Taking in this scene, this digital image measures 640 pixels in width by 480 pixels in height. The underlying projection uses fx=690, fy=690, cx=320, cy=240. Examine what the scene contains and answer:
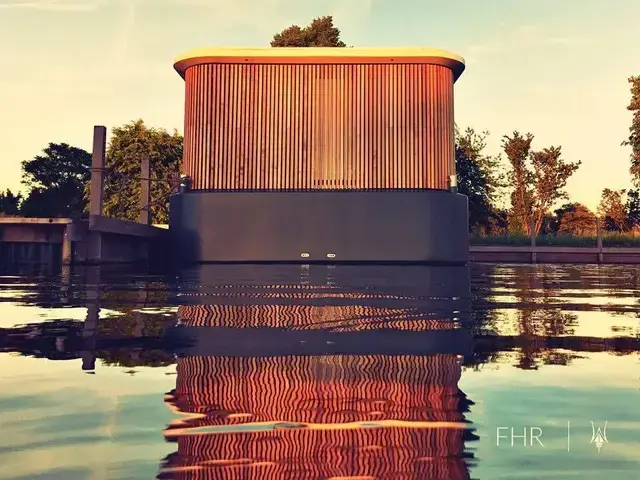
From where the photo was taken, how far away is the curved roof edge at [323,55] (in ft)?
60.8

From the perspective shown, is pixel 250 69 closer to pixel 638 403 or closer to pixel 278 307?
pixel 278 307

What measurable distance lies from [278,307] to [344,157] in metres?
13.2

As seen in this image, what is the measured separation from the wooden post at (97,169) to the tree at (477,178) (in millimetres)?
20337

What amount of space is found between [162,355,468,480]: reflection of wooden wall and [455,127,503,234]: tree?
30070 mm

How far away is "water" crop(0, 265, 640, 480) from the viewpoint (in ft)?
5.47

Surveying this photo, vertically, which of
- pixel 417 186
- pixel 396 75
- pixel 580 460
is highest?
pixel 396 75

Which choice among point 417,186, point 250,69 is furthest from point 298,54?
point 417,186

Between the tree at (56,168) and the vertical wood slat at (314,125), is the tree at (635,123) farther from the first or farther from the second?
the tree at (56,168)

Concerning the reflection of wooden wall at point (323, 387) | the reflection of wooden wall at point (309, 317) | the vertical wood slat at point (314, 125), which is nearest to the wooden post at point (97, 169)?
the vertical wood slat at point (314, 125)

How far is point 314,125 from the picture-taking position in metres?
18.6

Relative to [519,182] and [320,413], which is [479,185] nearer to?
[519,182]

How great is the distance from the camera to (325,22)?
34.0 m

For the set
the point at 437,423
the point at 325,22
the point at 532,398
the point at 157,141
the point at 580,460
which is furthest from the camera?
the point at 157,141

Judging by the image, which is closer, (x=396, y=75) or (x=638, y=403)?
(x=638, y=403)
